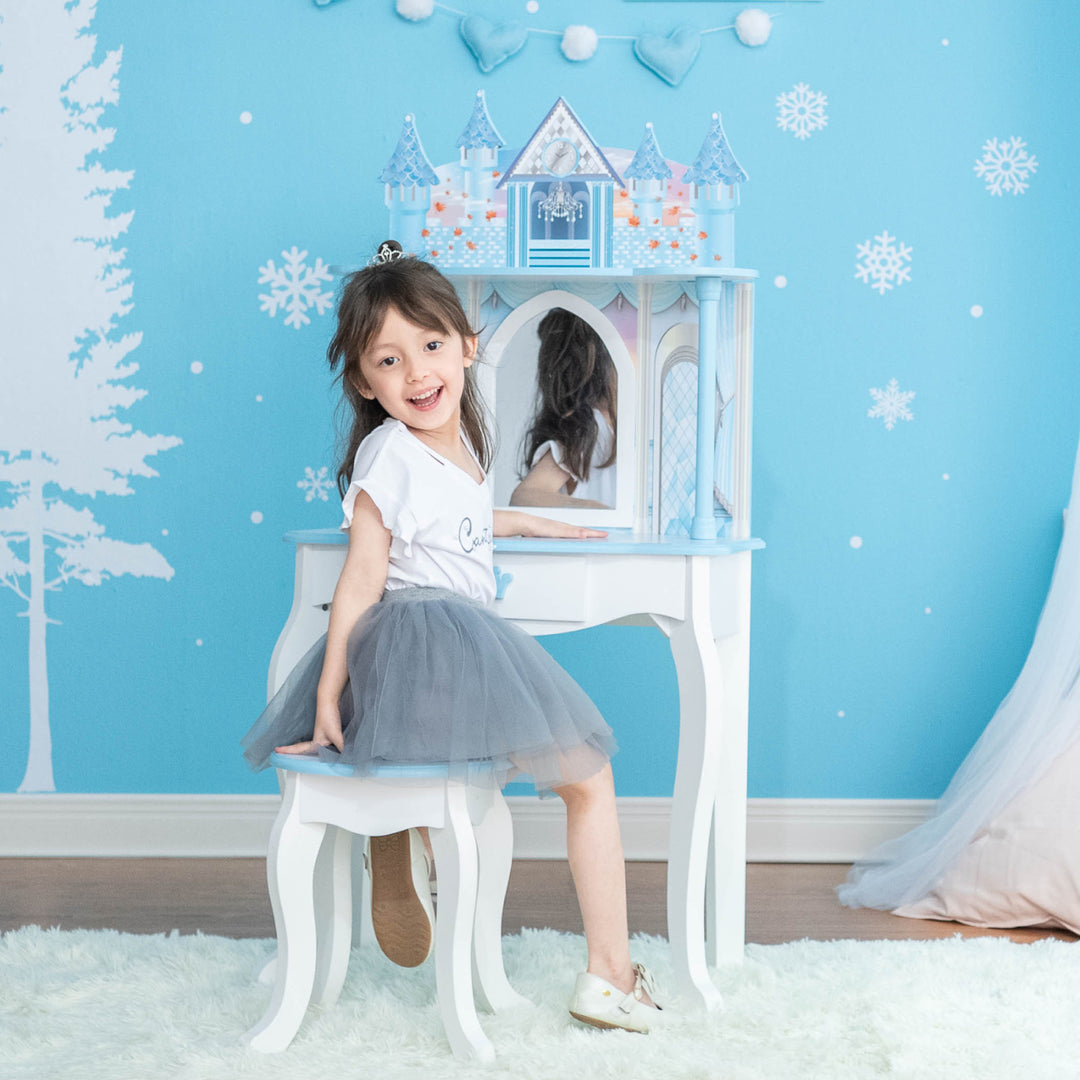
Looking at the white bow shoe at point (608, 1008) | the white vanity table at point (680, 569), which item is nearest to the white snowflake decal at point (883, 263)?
the white vanity table at point (680, 569)

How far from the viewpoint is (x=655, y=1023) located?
5.07ft

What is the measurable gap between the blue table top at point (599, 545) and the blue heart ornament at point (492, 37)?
1057mm

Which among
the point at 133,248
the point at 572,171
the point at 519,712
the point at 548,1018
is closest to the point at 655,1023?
the point at 548,1018

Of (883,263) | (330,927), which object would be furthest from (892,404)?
(330,927)

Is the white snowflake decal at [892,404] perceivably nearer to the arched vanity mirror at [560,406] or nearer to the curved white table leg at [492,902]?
the arched vanity mirror at [560,406]

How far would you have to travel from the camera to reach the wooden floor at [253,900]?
2000mm

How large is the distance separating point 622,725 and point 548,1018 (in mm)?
882

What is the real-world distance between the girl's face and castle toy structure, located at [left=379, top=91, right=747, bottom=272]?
0.76 ft

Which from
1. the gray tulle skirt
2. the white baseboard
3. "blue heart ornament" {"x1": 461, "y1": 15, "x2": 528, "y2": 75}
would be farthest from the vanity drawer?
"blue heart ornament" {"x1": 461, "y1": 15, "x2": 528, "y2": 75}

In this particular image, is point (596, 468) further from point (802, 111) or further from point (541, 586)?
point (802, 111)

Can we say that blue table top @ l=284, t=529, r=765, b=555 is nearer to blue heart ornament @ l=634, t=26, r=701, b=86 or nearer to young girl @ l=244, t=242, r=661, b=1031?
young girl @ l=244, t=242, r=661, b=1031

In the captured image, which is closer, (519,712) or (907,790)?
(519,712)

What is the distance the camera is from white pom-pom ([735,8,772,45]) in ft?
7.52

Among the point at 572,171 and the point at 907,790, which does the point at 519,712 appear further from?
the point at 907,790
